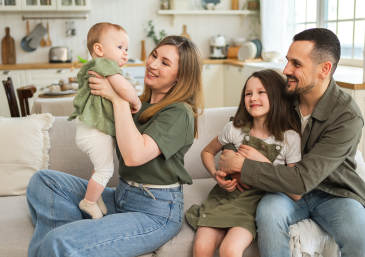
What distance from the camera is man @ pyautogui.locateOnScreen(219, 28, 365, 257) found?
128 centimetres

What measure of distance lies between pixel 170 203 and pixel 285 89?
662 mm

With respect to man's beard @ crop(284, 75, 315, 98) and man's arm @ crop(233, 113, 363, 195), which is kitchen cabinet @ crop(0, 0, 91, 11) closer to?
man's beard @ crop(284, 75, 315, 98)

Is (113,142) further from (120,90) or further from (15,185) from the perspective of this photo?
(15,185)

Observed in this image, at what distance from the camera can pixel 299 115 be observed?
5.03 ft

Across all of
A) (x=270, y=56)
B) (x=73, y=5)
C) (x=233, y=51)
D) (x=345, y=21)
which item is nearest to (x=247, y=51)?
(x=270, y=56)

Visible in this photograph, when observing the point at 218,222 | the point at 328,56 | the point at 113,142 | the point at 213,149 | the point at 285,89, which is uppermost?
the point at 328,56

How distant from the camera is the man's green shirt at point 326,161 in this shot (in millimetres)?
1326

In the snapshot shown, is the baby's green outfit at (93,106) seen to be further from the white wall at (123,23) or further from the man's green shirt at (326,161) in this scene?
the white wall at (123,23)

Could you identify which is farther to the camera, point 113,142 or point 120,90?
point 113,142

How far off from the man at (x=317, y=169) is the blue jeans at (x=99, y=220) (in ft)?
1.08

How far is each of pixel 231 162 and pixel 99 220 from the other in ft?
1.82

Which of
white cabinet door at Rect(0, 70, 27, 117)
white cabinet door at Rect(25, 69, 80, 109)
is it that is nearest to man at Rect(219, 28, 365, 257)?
white cabinet door at Rect(25, 69, 80, 109)

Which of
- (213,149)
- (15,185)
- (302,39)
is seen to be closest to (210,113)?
(213,149)

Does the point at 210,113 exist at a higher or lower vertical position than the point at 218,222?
higher
